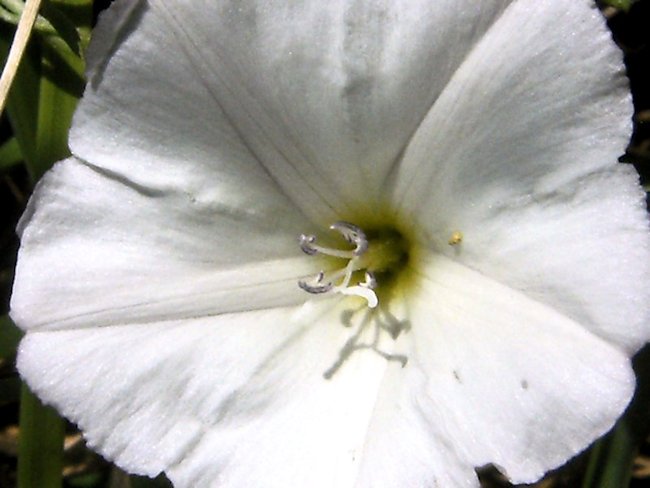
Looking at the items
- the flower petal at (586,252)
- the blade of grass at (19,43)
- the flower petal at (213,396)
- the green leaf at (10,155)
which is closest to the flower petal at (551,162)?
the flower petal at (586,252)

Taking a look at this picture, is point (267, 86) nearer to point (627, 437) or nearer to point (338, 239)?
point (338, 239)

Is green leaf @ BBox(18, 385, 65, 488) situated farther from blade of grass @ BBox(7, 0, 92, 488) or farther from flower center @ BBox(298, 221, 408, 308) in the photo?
flower center @ BBox(298, 221, 408, 308)

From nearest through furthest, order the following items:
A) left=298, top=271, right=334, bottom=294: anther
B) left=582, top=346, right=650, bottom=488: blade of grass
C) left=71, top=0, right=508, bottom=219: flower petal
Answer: left=71, top=0, right=508, bottom=219: flower petal
left=298, top=271, right=334, bottom=294: anther
left=582, top=346, right=650, bottom=488: blade of grass

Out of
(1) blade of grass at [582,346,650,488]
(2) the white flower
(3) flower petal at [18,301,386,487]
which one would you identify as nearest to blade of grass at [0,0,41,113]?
(2) the white flower

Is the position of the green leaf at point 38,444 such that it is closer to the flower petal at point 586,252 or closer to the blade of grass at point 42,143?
the blade of grass at point 42,143

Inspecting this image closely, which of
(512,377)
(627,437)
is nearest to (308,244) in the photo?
(512,377)
